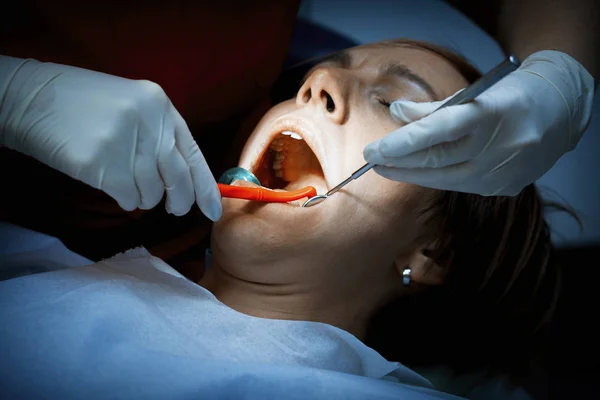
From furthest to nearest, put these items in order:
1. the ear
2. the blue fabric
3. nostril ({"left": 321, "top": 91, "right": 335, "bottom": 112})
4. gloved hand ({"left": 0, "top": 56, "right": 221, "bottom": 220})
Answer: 1. the ear
2. nostril ({"left": 321, "top": 91, "right": 335, "bottom": 112})
3. gloved hand ({"left": 0, "top": 56, "right": 221, "bottom": 220})
4. the blue fabric

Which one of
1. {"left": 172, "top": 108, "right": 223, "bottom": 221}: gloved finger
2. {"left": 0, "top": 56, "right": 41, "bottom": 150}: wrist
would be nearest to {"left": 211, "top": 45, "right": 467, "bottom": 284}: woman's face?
{"left": 172, "top": 108, "right": 223, "bottom": 221}: gloved finger

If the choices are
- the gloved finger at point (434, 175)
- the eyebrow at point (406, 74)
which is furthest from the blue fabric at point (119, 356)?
the eyebrow at point (406, 74)

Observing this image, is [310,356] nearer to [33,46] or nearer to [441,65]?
[441,65]

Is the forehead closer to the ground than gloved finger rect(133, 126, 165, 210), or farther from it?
farther from it

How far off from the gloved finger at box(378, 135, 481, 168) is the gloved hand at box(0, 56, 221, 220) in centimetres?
43

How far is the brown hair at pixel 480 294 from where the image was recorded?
1316mm

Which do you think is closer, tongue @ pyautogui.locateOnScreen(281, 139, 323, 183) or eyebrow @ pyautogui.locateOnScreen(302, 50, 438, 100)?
eyebrow @ pyautogui.locateOnScreen(302, 50, 438, 100)

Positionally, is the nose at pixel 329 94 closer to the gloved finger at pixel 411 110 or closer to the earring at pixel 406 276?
the gloved finger at pixel 411 110

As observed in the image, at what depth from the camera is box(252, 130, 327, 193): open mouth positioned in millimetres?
1282

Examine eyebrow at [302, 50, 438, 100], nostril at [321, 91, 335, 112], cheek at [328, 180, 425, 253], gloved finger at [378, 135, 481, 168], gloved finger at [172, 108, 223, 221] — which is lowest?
cheek at [328, 180, 425, 253]

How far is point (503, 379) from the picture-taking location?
1.53 meters

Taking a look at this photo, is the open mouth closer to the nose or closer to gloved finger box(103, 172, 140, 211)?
the nose

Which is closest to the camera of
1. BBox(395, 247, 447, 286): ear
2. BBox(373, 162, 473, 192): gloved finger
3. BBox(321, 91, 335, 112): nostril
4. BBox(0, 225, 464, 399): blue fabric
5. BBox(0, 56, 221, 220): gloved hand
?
BBox(0, 225, 464, 399): blue fabric

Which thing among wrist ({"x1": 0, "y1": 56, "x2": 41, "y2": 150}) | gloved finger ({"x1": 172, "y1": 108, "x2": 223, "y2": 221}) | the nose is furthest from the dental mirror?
wrist ({"x1": 0, "y1": 56, "x2": 41, "y2": 150})
